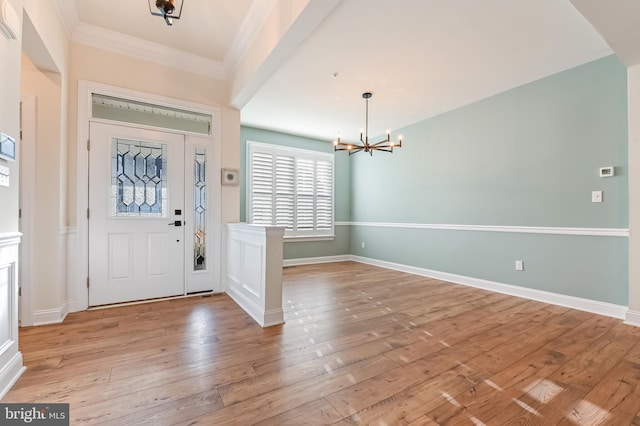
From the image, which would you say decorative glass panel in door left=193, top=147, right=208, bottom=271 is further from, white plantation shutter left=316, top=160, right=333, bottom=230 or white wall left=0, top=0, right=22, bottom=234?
white plantation shutter left=316, top=160, right=333, bottom=230

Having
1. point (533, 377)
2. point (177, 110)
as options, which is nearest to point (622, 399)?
point (533, 377)

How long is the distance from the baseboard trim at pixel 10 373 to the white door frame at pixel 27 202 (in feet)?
3.48

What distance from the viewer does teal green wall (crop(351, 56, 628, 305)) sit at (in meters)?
3.07

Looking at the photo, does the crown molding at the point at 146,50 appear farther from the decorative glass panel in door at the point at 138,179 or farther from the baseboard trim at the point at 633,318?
the baseboard trim at the point at 633,318

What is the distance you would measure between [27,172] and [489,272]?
5.54 meters

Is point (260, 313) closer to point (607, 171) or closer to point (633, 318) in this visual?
point (633, 318)

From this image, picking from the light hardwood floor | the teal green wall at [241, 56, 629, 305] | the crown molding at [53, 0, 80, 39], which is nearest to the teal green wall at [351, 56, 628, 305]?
the teal green wall at [241, 56, 629, 305]

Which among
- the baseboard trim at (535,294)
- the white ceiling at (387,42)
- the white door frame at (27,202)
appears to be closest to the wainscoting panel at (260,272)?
the white ceiling at (387,42)

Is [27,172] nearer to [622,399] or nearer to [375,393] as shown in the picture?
[375,393]

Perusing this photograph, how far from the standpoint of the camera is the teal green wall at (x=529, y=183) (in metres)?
3.07

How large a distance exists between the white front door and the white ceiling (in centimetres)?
105

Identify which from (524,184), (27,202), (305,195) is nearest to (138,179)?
(27,202)

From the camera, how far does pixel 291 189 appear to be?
6102mm

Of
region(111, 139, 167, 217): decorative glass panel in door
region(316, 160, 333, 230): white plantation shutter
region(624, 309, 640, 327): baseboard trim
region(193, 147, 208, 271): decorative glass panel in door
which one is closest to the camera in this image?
region(624, 309, 640, 327): baseboard trim
